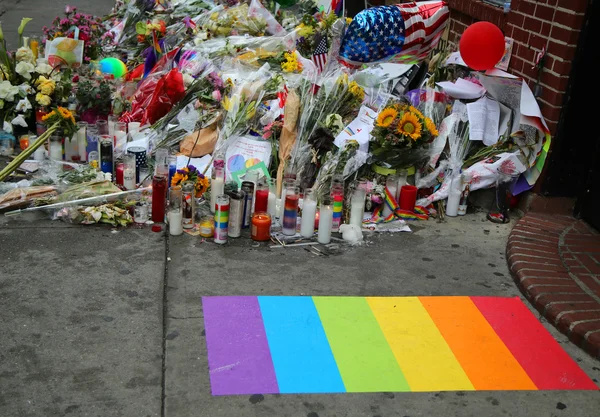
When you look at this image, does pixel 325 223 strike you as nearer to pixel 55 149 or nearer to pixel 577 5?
pixel 577 5

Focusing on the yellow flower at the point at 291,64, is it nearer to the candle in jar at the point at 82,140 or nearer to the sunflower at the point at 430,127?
the sunflower at the point at 430,127

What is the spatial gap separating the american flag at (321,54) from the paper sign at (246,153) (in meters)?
1.29

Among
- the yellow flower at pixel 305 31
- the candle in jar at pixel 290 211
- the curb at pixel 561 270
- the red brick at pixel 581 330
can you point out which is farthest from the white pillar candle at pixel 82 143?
the red brick at pixel 581 330

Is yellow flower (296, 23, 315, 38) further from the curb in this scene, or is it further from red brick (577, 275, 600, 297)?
red brick (577, 275, 600, 297)

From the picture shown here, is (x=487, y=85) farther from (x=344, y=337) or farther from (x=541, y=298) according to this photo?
(x=344, y=337)

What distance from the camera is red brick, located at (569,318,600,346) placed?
3.83 meters

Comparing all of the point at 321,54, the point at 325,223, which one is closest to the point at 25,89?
the point at 321,54

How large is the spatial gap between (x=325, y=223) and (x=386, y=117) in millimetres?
1086

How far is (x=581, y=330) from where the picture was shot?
12.6ft

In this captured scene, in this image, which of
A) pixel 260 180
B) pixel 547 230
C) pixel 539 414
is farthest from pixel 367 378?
pixel 547 230

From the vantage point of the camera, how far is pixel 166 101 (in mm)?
6250

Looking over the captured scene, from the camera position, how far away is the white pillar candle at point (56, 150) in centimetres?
584

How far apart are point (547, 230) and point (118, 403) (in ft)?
10.8

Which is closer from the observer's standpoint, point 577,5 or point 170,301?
point 170,301
